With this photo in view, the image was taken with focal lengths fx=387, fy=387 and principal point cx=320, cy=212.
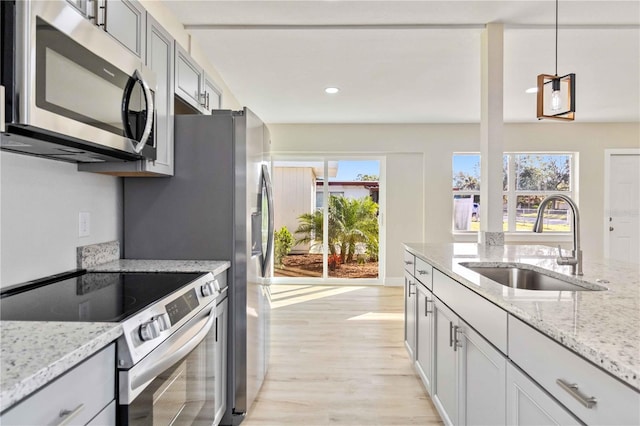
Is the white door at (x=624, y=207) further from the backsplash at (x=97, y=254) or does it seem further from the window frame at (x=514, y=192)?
the backsplash at (x=97, y=254)

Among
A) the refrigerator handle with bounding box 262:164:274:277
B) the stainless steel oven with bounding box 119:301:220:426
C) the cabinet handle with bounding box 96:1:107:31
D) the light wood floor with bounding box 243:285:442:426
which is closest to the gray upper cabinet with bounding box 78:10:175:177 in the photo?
the cabinet handle with bounding box 96:1:107:31

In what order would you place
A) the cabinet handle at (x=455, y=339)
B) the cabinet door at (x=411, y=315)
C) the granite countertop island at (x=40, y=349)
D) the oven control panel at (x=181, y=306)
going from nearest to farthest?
1. the granite countertop island at (x=40, y=349)
2. the oven control panel at (x=181, y=306)
3. the cabinet handle at (x=455, y=339)
4. the cabinet door at (x=411, y=315)

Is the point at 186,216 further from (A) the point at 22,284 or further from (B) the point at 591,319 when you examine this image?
(B) the point at 591,319

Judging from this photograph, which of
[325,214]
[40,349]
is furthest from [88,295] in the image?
[325,214]

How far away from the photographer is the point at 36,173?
154 centimetres

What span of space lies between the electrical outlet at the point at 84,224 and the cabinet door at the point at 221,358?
2.39 feet

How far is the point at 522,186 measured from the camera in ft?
19.5

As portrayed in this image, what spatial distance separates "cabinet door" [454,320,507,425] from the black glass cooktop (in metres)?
1.16

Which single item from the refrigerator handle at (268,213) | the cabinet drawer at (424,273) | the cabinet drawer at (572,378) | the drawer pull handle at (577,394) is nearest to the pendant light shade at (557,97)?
the cabinet drawer at (424,273)

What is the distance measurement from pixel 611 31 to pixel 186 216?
10.9 feet

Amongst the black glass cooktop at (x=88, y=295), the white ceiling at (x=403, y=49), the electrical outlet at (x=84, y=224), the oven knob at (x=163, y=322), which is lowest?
the oven knob at (x=163, y=322)

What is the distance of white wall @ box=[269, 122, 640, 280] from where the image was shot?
579 centimetres

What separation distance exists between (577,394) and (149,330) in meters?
1.12

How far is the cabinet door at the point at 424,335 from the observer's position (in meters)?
2.18
